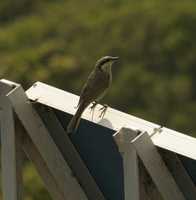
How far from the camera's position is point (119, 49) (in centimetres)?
2300

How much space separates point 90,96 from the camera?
5746 mm

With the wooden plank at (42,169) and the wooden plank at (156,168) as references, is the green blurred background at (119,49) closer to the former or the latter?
the wooden plank at (42,169)

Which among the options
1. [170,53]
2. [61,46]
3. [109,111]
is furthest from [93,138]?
[61,46]

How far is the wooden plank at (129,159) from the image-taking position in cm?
388

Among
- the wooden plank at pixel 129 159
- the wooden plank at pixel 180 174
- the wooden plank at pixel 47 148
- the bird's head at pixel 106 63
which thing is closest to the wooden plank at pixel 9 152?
the wooden plank at pixel 47 148

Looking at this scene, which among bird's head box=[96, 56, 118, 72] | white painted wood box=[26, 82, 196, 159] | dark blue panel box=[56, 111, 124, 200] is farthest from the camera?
bird's head box=[96, 56, 118, 72]

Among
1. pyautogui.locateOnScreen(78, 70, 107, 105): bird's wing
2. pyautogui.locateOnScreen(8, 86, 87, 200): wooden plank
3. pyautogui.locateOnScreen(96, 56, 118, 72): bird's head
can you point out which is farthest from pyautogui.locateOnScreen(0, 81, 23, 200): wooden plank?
pyautogui.locateOnScreen(96, 56, 118, 72): bird's head

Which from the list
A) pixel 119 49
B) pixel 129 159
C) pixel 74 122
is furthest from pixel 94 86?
pixel 119 49

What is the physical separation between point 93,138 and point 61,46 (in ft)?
64.7

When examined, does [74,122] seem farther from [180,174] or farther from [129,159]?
[180,174]

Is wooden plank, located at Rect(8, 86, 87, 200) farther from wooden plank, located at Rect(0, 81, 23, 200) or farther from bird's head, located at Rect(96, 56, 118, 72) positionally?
bird's head, located at Rect(96, 56, 118, 72)

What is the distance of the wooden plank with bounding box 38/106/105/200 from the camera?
4.32 meters

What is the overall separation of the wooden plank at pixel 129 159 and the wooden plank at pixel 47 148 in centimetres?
48

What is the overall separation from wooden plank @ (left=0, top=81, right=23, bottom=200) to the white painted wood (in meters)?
0.11
